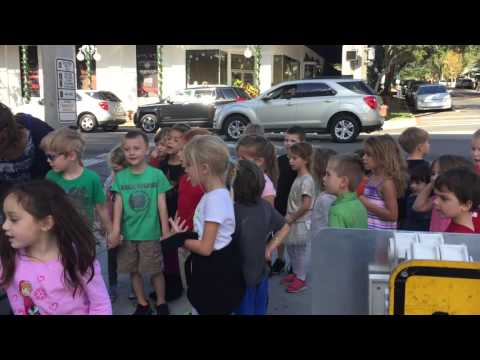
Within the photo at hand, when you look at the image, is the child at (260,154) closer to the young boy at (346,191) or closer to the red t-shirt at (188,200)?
the red t-shirt at (188,200)

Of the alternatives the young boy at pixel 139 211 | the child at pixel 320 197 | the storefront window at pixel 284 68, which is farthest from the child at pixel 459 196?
the storefront window at pixel 284 68

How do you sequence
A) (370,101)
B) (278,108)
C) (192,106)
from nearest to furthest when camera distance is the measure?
(370,101)
(278,108)
(192,106)

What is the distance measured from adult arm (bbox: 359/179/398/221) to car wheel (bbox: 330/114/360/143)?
37.3 feet

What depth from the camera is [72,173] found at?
340 centimetres

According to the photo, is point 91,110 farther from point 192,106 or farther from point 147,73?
point 147,73

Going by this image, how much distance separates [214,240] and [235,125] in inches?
518

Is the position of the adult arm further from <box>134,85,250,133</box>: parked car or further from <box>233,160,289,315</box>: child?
<box>134,85,250,133</box>: parked car

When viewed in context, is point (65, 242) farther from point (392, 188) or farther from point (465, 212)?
point (392, 188)

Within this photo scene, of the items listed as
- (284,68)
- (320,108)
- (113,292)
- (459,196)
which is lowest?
(113,292)

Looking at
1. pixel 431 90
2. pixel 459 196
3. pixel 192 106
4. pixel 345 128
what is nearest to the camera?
pixel 459 196

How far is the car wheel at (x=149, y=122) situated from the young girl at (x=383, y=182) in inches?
612

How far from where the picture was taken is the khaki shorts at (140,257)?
12.1ft

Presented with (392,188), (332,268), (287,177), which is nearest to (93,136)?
(287,177)

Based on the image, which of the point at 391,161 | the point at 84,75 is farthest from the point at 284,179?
the point at 84,75
